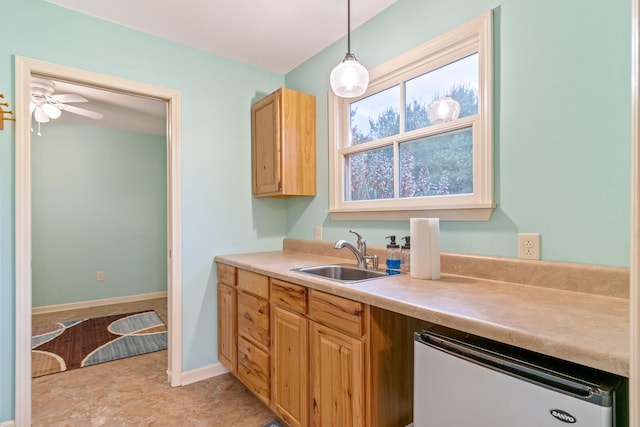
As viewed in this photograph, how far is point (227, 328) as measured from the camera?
236cm

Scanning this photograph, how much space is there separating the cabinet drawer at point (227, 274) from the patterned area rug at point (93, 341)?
1119mm

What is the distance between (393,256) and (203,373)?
5.62 ft

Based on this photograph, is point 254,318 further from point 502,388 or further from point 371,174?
point 502,388

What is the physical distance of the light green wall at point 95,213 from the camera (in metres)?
3.99

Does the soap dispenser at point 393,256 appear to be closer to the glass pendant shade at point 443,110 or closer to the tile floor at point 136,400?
the glass pendant shade at point 443,110

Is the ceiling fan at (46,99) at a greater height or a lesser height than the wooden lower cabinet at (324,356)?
greater

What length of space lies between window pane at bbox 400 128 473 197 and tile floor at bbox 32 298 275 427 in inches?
64.6

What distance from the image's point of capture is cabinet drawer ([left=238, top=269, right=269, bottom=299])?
1917 millimetres

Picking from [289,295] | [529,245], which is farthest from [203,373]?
[529,245]

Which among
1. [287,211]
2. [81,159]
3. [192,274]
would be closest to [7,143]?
[192,274]

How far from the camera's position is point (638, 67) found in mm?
559

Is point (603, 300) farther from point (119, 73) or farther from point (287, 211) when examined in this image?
point (119, 73)

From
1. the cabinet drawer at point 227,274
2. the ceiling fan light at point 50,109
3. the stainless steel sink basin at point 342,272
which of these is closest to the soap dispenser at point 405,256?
the stainless steel sink basin at point 342,272

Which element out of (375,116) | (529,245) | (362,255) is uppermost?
(375,116)
